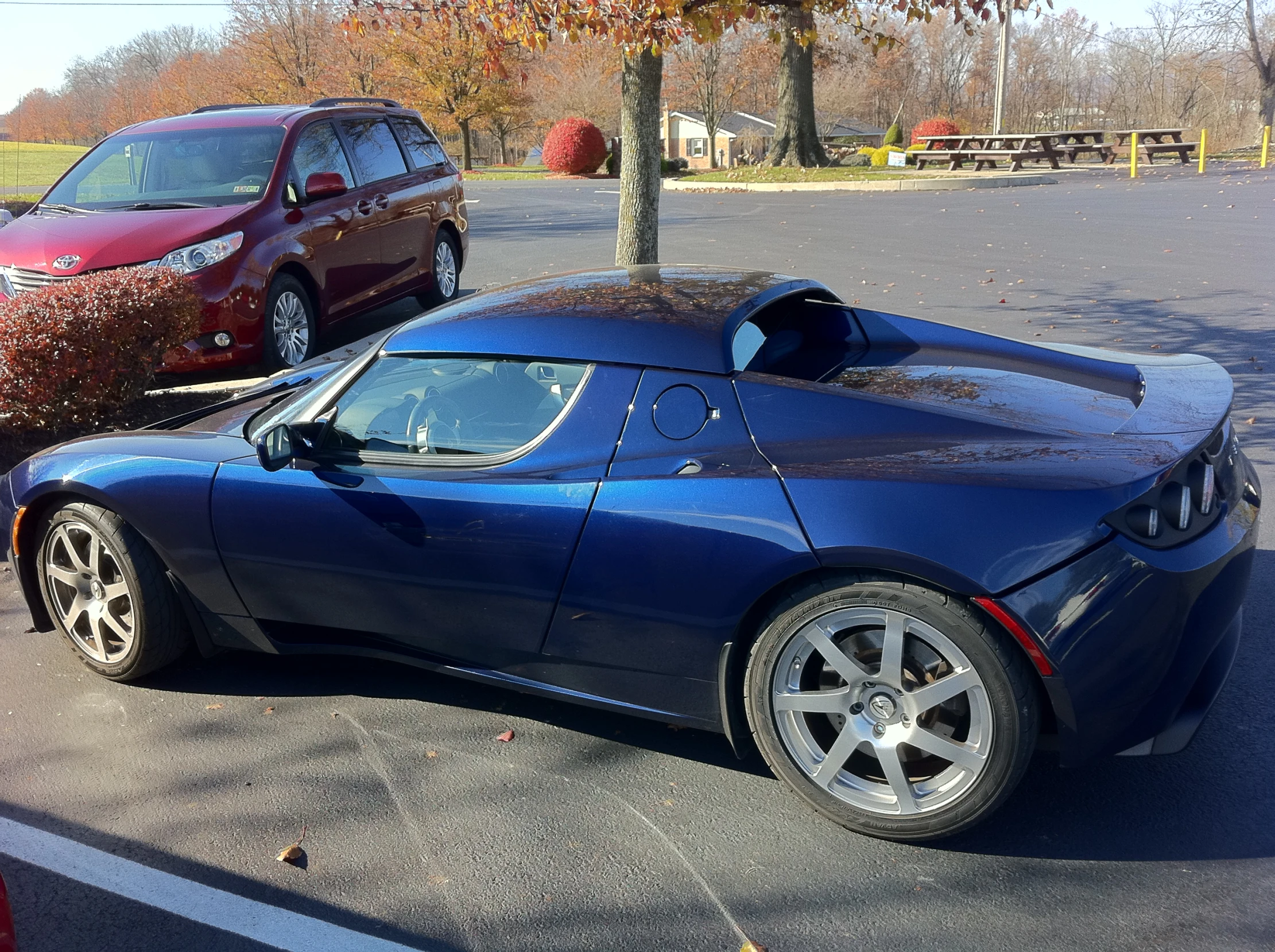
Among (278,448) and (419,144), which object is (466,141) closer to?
(419,144)

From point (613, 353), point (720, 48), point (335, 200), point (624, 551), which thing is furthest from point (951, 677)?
point (720, 48)

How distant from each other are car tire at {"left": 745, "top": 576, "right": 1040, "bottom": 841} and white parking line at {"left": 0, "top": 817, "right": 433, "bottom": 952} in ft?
3.85

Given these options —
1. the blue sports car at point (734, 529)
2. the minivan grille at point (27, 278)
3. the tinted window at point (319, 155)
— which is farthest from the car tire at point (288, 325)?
the blue sports car at point (734, 529)

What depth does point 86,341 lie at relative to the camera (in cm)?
630

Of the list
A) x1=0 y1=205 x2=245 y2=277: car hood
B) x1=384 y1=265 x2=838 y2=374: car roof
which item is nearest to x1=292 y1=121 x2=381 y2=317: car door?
x1=0 y1=205 x2=245 y2=277: car hood

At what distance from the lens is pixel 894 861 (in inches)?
117

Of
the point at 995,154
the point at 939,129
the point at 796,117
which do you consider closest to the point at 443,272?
the point at 995,154

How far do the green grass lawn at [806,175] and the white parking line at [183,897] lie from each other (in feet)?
81.9

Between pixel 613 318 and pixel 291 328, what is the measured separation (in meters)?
5.34

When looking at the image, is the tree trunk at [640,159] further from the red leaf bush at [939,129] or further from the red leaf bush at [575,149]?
the red leaf bush at [939,129]

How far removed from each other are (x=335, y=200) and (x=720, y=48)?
55.6m

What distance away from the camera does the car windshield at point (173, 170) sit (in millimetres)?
8250

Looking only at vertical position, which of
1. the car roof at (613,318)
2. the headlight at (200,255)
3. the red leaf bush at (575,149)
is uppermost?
the red leaf bush at (575,149)

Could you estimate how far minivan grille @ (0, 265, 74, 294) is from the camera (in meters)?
7.55
